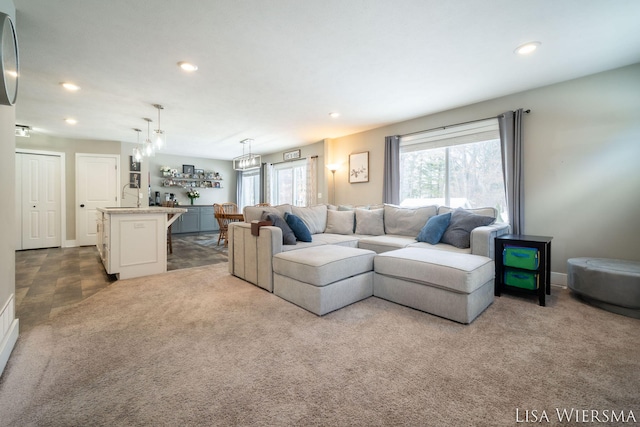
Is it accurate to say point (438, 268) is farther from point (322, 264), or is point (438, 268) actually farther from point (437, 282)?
point (322, 264)

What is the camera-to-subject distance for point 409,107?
4.17m

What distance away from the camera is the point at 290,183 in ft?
25.4

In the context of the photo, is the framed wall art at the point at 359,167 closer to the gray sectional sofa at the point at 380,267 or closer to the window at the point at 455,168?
the window at the point at 455,168

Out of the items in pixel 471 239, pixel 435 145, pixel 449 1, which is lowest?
pixel 471 239

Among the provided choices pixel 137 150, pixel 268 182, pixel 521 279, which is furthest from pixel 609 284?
pixel 268 182

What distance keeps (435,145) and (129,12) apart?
13.7 ft

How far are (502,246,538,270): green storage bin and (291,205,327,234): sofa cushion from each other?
246 cm

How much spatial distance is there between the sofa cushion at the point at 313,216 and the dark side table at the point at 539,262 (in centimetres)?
240

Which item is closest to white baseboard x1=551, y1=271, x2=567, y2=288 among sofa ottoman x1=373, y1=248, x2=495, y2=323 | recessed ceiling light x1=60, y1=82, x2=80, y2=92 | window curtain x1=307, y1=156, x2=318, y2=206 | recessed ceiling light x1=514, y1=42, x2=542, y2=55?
sofa ottoman x1=373, y1=248, x2=495, y2=323

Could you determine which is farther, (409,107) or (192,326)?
(409,107)

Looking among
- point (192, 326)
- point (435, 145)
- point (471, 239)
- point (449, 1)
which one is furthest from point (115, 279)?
point (435, 145)

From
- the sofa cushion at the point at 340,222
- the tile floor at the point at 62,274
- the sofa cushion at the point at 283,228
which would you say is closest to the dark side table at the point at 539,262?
the sofa cushion at the point at 340,222

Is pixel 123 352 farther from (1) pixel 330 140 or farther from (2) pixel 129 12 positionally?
(1) pixel 330 140

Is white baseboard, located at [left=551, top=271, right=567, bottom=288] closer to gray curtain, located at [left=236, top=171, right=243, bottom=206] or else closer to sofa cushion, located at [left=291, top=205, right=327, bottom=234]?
sofa cushion, located at [left=291, top=205, right=327, bottom=234]
